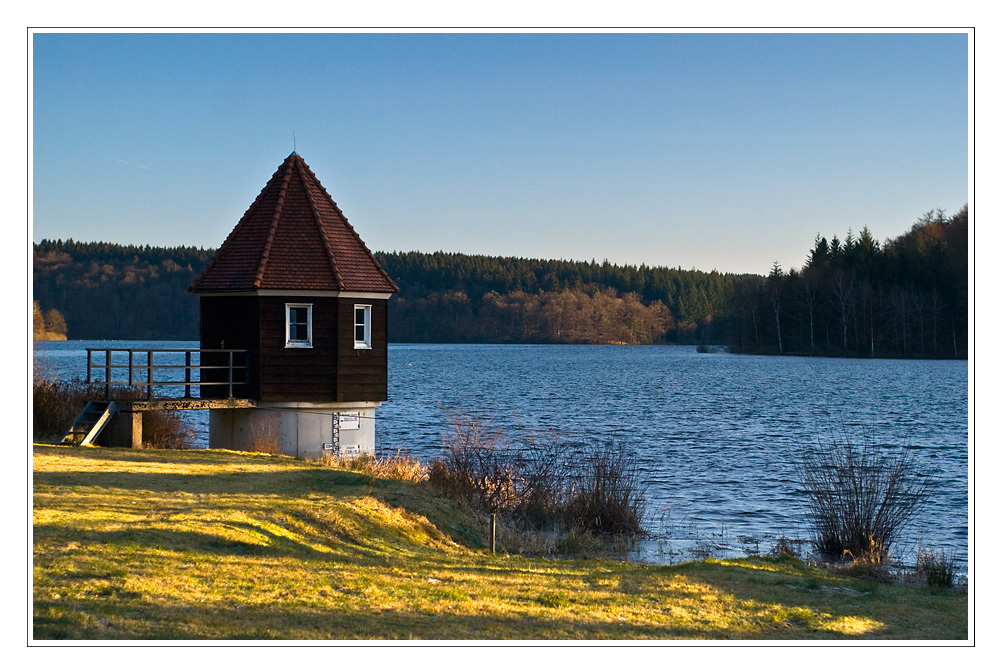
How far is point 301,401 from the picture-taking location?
23531 mm

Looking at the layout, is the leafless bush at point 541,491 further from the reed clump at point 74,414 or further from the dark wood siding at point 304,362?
the reed clump at point 74,414

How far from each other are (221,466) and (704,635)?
38.7 feet

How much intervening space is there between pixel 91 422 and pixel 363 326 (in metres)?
6.87

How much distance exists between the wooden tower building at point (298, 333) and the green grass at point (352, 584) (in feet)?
25.7

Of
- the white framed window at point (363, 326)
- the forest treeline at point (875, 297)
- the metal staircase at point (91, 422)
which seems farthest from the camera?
the forest treeline at point (875, 297)

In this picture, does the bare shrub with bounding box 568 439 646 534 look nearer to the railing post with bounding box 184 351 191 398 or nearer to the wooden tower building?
the wooden tower building

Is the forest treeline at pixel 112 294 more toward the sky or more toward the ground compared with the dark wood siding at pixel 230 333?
more toward the sky

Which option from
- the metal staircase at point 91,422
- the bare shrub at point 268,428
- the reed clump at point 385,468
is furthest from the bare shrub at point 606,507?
the metal staircase at point 91,422

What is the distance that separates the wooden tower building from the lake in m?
2.69

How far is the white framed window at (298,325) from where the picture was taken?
77.1 ft

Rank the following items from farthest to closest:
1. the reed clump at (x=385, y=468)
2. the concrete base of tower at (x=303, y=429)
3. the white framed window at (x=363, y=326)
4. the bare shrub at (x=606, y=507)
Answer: the white framed window at (x=363, y=326), the concrete base of tower at (x=303, y=429), the reed clump at (x=385, y=468), the bare shrub at (x=606, y=507)
